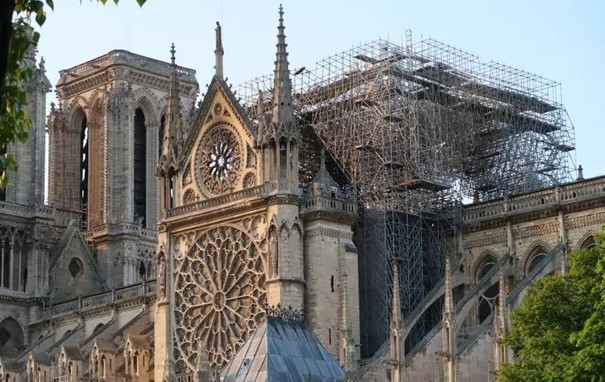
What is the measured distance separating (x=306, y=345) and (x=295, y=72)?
1669 centimetres

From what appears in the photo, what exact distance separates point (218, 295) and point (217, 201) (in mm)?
3049

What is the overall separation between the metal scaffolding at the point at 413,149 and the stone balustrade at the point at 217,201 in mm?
3732

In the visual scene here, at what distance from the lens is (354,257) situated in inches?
1660

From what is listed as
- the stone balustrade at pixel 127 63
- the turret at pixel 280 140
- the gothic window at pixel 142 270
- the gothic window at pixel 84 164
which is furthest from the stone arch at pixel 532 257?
the gothic window at pixel 84 164

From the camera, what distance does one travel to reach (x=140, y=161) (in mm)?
66000

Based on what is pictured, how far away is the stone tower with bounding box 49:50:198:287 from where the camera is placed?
62.9m

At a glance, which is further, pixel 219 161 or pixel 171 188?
pixel 171 188

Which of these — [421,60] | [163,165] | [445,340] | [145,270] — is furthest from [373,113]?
[145,270]

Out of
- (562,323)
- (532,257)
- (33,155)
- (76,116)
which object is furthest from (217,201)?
(76,116)

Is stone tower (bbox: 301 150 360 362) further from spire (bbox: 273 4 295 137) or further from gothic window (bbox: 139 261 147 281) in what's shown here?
gothic window (bbox: 139 261 147 281)

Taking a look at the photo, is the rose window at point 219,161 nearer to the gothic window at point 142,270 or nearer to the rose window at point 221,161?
the rose window at point 221,161

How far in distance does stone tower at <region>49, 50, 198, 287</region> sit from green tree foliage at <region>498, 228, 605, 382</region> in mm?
36151

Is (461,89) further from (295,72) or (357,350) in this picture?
(357,350)

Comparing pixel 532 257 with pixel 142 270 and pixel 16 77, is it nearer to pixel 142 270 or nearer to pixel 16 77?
pixel 142 270
